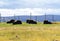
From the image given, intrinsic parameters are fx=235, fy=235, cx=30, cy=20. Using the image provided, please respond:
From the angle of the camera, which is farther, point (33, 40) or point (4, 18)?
point (4, 18)

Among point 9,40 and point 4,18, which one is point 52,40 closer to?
point 9,40

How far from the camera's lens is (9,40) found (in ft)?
84.4

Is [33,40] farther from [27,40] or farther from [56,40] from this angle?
[56,40]

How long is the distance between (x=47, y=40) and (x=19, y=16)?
51.0 meters

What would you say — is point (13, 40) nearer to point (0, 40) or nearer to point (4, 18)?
point (0, 40)

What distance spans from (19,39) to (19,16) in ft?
163

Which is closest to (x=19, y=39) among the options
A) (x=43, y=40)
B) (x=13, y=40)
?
(x=13, y=40)

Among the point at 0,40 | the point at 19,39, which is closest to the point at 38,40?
the point at 19,39

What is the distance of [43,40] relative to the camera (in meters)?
25.2

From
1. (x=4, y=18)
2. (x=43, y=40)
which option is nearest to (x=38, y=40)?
(x=43, y=40)

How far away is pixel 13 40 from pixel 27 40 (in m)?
1.53

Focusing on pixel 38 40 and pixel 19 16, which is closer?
pixel 38 40

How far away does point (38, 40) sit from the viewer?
25156mm

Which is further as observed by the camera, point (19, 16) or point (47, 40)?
point (19, 16)
